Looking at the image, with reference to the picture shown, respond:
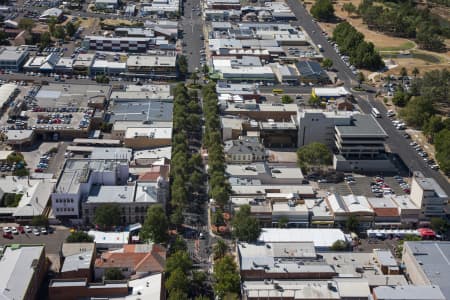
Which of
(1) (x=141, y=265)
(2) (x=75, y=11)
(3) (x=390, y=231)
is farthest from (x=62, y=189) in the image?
(2) (x=75, y=11)

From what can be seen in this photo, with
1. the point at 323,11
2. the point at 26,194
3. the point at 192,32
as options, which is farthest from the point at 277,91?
the point at 323,11

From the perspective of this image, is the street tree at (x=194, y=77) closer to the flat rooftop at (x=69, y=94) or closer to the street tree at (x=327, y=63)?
the flat rooftop at (x=69, y=94)

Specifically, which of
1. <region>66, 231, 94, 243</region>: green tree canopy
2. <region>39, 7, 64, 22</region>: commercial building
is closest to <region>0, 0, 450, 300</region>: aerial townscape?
<region>66, 231, 94, 243</region>: green tree canopy

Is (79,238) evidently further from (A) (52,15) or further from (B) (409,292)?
(A) (52,15)

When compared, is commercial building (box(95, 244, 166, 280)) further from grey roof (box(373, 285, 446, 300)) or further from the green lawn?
the green lawn

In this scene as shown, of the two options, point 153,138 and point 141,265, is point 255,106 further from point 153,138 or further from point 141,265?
point 141,265

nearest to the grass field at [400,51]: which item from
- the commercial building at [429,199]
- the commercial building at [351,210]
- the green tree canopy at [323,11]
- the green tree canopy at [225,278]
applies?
the green tree canopy at [323,11]

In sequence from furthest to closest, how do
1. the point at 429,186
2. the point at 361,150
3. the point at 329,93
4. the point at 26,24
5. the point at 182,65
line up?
the point at 26,24 → the point at 182,65 → the point at 329,93 → the point at 361,150 → the point at 429,186
